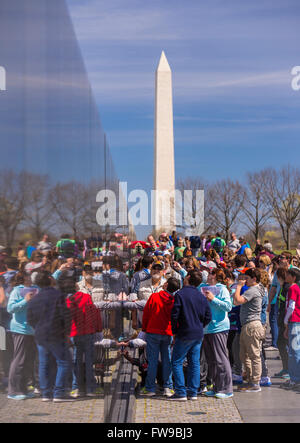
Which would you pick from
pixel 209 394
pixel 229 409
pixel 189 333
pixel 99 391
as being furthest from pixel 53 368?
pixel 209 394

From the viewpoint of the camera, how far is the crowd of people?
1921 millimetres

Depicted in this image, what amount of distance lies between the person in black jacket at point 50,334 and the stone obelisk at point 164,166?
52116mm

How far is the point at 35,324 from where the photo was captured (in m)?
2.06

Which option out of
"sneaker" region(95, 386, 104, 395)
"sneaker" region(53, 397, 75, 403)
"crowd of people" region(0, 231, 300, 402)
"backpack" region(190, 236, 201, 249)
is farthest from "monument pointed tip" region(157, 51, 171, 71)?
"sneaker" region(53, 397, 75, 403)

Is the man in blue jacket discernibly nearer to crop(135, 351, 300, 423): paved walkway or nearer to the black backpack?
crop(135, 351, 300, 423): paved walkway

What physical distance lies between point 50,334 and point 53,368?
6.5 inches

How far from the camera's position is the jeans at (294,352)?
9.02m

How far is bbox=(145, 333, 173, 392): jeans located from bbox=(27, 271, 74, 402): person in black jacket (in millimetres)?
6103

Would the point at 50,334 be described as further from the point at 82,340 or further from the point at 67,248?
the point at 82,340

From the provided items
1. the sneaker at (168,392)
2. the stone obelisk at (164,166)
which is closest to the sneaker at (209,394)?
the sneaker at (168,392)

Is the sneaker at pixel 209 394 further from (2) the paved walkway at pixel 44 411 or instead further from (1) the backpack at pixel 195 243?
(1) the backpack at pixel 195 243

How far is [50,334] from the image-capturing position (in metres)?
2.27
